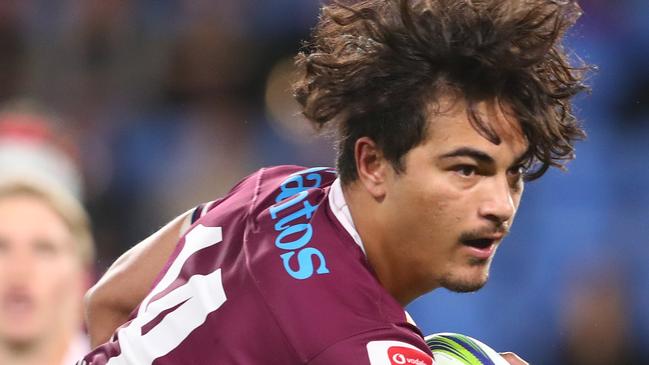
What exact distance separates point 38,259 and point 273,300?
0.66 metres

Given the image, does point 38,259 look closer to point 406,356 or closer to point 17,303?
point 17,303

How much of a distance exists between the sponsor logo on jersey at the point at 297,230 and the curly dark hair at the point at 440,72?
0.13 meters

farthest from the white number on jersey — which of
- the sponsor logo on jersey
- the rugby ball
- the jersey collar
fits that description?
the rugby ball

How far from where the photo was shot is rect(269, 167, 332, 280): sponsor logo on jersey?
2709mm

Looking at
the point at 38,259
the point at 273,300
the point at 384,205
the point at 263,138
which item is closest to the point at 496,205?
the point at 384,205

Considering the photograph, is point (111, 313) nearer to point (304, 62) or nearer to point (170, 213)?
point (304, 62)

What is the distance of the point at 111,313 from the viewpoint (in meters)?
3.42

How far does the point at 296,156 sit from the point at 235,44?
3.06 ft

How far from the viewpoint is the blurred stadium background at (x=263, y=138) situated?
5930 mm

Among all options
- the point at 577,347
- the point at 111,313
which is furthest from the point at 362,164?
the point at 577,347

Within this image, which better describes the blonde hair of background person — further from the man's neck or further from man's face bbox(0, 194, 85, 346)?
the man's neck

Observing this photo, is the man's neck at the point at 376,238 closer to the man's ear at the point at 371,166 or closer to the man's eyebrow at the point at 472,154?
the man's ear at the point at 371,166

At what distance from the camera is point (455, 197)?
2762mm

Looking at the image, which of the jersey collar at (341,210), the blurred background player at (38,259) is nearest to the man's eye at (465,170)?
the jersey collar at (341,210)
